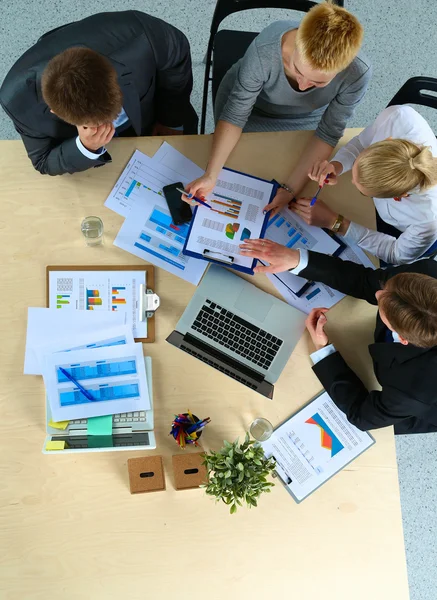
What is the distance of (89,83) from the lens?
44.8 inches

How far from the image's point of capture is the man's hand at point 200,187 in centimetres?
147

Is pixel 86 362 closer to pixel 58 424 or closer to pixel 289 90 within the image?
pixel 58 424

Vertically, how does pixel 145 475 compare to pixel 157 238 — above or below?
below

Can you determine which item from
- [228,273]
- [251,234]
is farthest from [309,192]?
[228,273]

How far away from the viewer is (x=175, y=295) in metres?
1.45

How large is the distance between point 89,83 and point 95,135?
0.70 feet

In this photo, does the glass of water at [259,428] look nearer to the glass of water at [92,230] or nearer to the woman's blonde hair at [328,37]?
the glass of water at [92,230]

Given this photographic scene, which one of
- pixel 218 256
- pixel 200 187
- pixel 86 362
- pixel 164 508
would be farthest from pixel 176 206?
pixel 164 508

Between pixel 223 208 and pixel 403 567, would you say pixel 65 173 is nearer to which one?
pixel 223 208

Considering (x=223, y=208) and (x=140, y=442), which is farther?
(x=223, y=208)

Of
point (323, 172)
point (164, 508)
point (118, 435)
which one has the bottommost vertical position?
point (164, 508)

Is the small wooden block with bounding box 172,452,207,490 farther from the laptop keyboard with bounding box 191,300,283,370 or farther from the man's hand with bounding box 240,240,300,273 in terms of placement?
the man's hand with bounding box 240,240,300,273

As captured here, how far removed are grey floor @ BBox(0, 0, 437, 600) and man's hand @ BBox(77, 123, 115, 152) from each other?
1.09 m

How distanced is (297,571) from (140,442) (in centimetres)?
55
